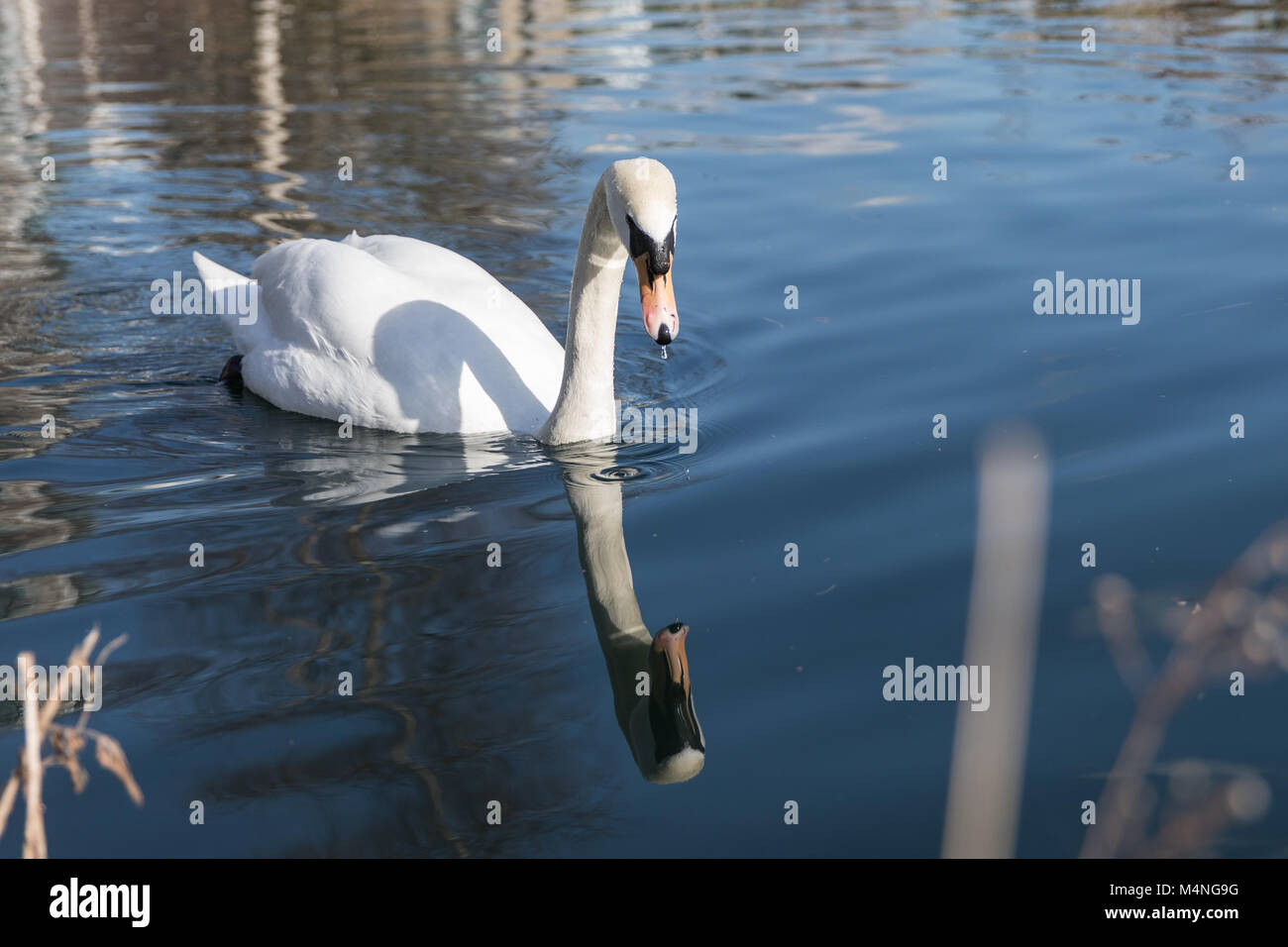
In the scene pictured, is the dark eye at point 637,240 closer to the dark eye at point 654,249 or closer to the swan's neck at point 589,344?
the dark eye at point 654,249

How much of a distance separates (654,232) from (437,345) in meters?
1.62

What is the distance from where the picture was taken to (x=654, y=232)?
5.80 m

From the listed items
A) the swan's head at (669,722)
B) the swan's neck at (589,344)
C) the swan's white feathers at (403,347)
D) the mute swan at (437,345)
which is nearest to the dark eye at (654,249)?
the mute swan at (437,345)

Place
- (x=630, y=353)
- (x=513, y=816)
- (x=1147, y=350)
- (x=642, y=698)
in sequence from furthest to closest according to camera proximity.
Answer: (x=630, y=353) < (x=1147, y=350) < (x=642, y=698) < (x=513, y=816)

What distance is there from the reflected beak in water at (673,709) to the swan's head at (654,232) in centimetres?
134

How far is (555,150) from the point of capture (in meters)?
14.2

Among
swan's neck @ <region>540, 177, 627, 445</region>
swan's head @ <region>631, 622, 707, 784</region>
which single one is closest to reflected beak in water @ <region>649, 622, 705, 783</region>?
swan's head @ <region>631, 622, 707, 784</region>

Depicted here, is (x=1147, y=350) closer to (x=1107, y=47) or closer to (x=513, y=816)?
(x=513, y=816)

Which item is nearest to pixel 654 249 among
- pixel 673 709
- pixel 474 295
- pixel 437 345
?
pixel 437 345

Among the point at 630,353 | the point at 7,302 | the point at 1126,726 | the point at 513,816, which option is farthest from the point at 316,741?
the point at 7,302

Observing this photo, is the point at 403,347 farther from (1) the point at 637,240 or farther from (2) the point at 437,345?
(1) the point at 637,240

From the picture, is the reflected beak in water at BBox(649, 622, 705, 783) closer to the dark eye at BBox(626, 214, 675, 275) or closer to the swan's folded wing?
the dark eye at BBox(626, 214, 675, 275)

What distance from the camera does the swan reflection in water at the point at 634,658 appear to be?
4.29 meters
